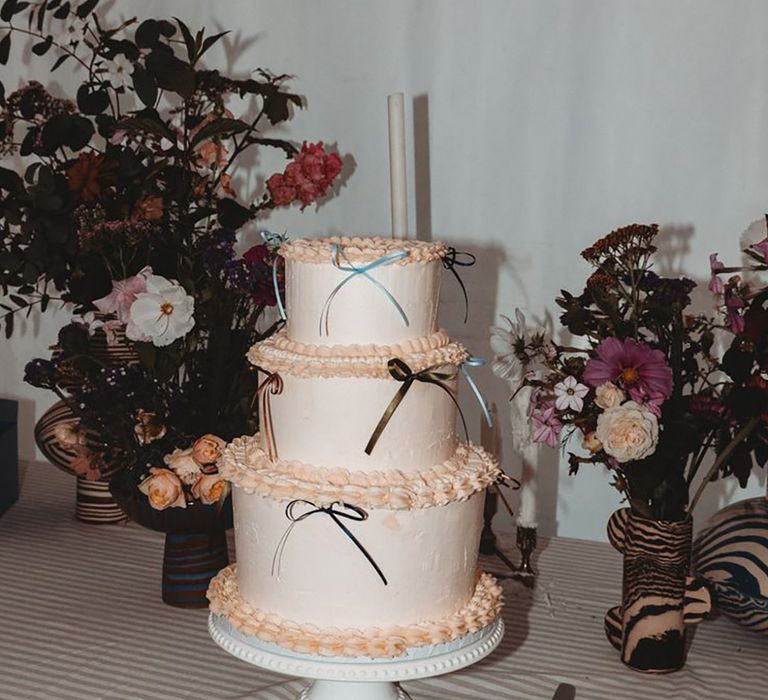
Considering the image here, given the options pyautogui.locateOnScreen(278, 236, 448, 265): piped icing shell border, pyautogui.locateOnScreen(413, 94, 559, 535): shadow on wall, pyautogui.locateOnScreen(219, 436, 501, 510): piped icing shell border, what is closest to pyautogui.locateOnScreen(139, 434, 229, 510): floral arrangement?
pyautogui.locateOnScreen(219, 436, 501, 510): piped icing shell border

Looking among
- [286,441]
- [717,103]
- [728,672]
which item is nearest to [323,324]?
[286,441]

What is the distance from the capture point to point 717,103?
6.27 ft

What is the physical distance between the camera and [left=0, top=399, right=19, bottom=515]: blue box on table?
1769 millimetres

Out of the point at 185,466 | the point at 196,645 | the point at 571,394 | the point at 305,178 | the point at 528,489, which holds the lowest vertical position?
the point at 196,645

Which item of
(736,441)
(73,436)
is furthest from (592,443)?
(73,436)

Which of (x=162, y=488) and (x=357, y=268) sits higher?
(x=357, y=268)

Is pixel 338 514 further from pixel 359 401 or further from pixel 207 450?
pixel 207 450

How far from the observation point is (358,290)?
1049 millimetres

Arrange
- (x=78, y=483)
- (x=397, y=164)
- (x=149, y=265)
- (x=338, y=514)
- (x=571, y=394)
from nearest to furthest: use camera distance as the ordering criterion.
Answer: (x=338, y=514) → (x=397, y=164) → (x=571, y=394) → (x=149, y=265) → (x=78, y=483)

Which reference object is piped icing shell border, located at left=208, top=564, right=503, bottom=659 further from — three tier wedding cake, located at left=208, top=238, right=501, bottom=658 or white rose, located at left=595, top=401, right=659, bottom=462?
white rose, located at left=595, top=401, right=659, bottom=462

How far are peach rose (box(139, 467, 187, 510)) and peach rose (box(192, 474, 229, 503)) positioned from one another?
2 cm

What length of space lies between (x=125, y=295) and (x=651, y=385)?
2.09 ft

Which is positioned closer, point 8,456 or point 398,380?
point 398,380

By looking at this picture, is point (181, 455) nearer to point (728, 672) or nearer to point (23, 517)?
point (23, 517)
